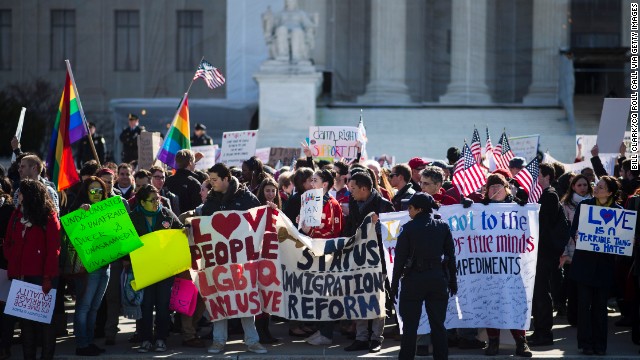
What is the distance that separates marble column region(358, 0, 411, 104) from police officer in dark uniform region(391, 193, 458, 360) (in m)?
25.3

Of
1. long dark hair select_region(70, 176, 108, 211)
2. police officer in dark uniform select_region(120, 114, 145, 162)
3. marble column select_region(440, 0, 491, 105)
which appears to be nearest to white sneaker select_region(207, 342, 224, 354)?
long dark hair select_region(70, 176, 108, 211)

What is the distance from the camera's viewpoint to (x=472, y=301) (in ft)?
45.3

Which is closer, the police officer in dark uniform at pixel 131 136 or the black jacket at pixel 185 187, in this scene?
the black jacket at pixel 185 187

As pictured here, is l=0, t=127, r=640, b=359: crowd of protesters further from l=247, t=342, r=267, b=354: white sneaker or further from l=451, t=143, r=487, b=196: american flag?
l=451, t=143, r=487, b=196: american flag

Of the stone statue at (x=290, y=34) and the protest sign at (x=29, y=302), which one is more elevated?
the stone statue at (x=290, y=34)

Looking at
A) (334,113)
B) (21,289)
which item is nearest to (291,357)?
(21,289)

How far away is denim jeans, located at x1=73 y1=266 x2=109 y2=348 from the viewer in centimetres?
1362

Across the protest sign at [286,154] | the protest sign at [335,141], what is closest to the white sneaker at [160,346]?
the protest sign at [335,141]

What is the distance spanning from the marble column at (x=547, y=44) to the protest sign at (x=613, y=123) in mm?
18820

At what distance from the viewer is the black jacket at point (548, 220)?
1405cm

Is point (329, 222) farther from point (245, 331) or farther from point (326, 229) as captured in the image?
point (245, 331)

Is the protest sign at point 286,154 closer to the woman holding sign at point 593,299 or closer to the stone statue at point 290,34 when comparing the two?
the stone statue at point 290,34

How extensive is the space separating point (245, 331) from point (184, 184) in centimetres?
299

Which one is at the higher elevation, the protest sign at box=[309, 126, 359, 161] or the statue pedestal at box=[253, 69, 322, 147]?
the statue pedestal at box=[253, 69, 322, 147]
